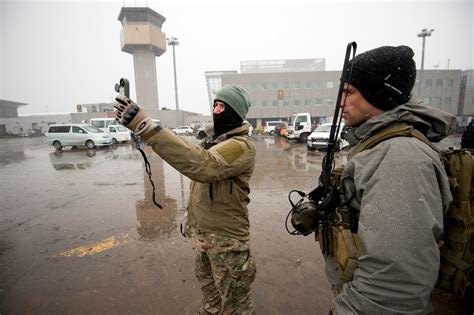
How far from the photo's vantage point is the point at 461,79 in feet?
150

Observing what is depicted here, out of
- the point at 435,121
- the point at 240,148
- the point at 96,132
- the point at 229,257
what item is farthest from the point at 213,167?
the point at 96,132

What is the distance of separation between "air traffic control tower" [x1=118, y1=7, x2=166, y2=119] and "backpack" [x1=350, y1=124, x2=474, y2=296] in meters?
49.2

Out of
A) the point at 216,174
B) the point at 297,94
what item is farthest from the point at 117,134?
the point at 297,94

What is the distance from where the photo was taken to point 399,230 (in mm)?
911

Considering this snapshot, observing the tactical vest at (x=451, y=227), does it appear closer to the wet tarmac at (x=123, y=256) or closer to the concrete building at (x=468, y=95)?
the wet tarmac at (x=123, y=256)

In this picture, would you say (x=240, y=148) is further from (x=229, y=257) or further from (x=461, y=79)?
(x=461, y=79)

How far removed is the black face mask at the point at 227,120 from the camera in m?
1.95

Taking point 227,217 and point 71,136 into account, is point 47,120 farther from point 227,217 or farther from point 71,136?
→ point 227,217

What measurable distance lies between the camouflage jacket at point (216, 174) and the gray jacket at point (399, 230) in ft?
2.68

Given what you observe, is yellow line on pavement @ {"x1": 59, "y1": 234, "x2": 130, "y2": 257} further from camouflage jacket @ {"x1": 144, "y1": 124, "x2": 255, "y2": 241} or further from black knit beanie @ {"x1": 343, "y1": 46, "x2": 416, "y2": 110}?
black knit beanie @ {"x1": 343, "y1": 46, "x2": 416, "y2": 110}

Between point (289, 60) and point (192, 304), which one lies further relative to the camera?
point (289, 60)

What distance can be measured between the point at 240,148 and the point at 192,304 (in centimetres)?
186

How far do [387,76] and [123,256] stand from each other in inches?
149

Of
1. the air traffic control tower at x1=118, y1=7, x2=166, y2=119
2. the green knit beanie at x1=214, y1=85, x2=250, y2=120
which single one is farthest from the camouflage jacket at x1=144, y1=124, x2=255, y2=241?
the air traffic control tower at x1=118, y1=7, x2=166, y2=119
